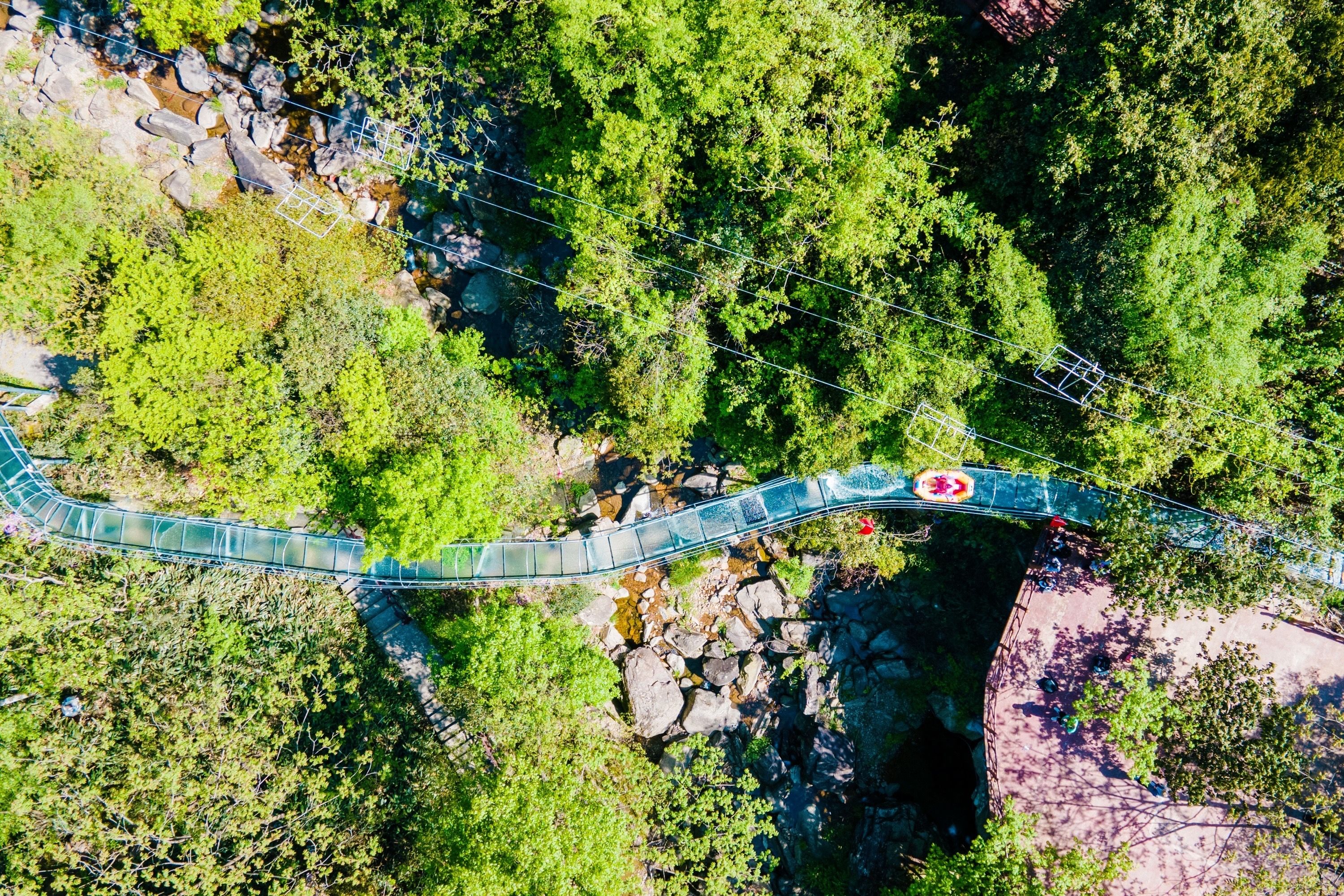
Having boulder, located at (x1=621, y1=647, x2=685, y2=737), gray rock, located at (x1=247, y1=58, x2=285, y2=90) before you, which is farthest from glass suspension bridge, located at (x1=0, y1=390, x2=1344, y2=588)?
Result: gray rock, located at (x1=247, y1=58, x2=285, y2=90)

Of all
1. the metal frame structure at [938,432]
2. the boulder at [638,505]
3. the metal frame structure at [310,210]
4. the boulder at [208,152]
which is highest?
the boulder at [208,152]

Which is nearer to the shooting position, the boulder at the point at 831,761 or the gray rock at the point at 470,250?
the boulder at the point at 831,761

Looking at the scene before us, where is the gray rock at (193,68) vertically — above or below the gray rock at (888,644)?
above

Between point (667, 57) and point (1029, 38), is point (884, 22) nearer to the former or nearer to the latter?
point (1029, 38)

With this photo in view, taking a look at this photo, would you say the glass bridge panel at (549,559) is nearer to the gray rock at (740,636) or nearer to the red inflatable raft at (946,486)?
the gray rock at (740,636)

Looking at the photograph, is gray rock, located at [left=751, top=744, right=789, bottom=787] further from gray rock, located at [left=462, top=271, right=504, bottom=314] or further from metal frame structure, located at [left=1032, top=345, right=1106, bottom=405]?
gray rock, located at [left=462, top=271, right=504, bottom=314]

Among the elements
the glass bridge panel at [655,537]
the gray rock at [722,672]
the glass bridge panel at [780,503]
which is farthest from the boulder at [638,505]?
the gray rock at [722,672]

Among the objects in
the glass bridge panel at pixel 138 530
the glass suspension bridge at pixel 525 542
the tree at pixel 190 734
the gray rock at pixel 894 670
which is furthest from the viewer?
the gray rock at pixel 894 670
